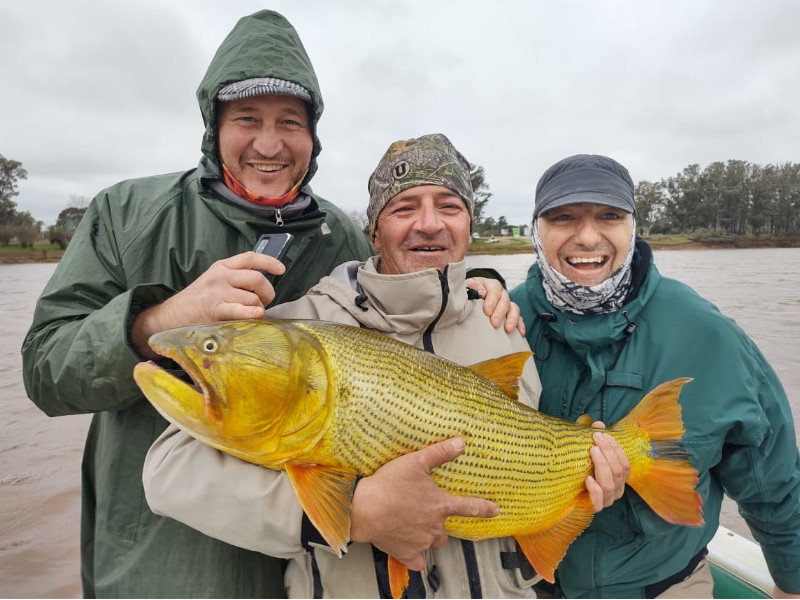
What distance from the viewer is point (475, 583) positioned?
7.52ft

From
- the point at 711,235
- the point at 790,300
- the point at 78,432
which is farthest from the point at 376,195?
the point at 711,235

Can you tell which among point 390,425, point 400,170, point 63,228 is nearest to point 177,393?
point 390,425

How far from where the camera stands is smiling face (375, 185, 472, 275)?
9.66ft

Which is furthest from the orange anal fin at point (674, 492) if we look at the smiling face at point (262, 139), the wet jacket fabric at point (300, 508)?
the smiling face at point (262, 139)

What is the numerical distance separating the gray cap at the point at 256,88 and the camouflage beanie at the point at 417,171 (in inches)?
29.6

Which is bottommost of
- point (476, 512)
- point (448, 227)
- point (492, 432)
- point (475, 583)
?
point (475, 583)

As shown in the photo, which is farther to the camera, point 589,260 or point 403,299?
point 589,260

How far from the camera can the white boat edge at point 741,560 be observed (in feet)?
12.2

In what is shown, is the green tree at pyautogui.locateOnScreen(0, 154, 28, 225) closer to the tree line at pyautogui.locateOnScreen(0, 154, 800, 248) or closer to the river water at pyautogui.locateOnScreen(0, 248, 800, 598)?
the tree line at pyautogui.locateOnScreen(0, 154, 800, 248)

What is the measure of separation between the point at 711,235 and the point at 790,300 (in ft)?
253

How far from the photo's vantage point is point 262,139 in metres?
2.96

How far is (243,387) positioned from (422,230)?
60.0 inches

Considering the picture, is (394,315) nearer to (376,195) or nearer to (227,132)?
(376,195)

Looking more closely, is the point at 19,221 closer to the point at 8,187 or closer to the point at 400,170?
the point at 8,187
